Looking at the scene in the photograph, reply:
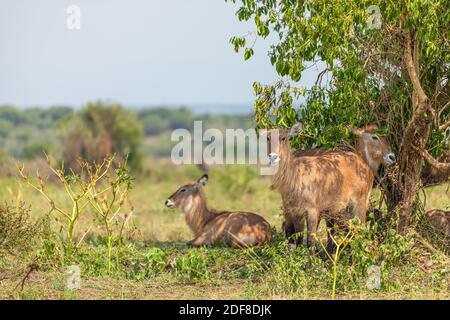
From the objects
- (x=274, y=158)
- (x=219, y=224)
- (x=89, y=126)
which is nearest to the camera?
(x=274, y=158)

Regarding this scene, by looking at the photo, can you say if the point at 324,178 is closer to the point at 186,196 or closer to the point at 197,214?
the point at 197,214

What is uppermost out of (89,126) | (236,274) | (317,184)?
(317,184)

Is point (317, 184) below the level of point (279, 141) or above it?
below

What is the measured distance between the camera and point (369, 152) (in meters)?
9.75

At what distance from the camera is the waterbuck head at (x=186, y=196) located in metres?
11.9

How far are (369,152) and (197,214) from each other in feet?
9.53

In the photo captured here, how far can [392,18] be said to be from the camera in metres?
8.31

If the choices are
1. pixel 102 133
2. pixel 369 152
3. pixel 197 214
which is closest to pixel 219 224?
pixel 197 214

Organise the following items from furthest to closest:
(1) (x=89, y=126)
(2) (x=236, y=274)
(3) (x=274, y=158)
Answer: (1) (x=89, y=126) < (3) (x=274, y=158) < (2) (x=236, y=274)

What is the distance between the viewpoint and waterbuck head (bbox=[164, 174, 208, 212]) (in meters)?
11.9

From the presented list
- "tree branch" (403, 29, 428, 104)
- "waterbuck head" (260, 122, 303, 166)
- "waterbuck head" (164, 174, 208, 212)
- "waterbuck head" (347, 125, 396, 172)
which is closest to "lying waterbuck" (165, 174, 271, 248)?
"waterbuck head" (164, 174, 208, 212)

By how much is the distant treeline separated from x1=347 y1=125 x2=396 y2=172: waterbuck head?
122cm
